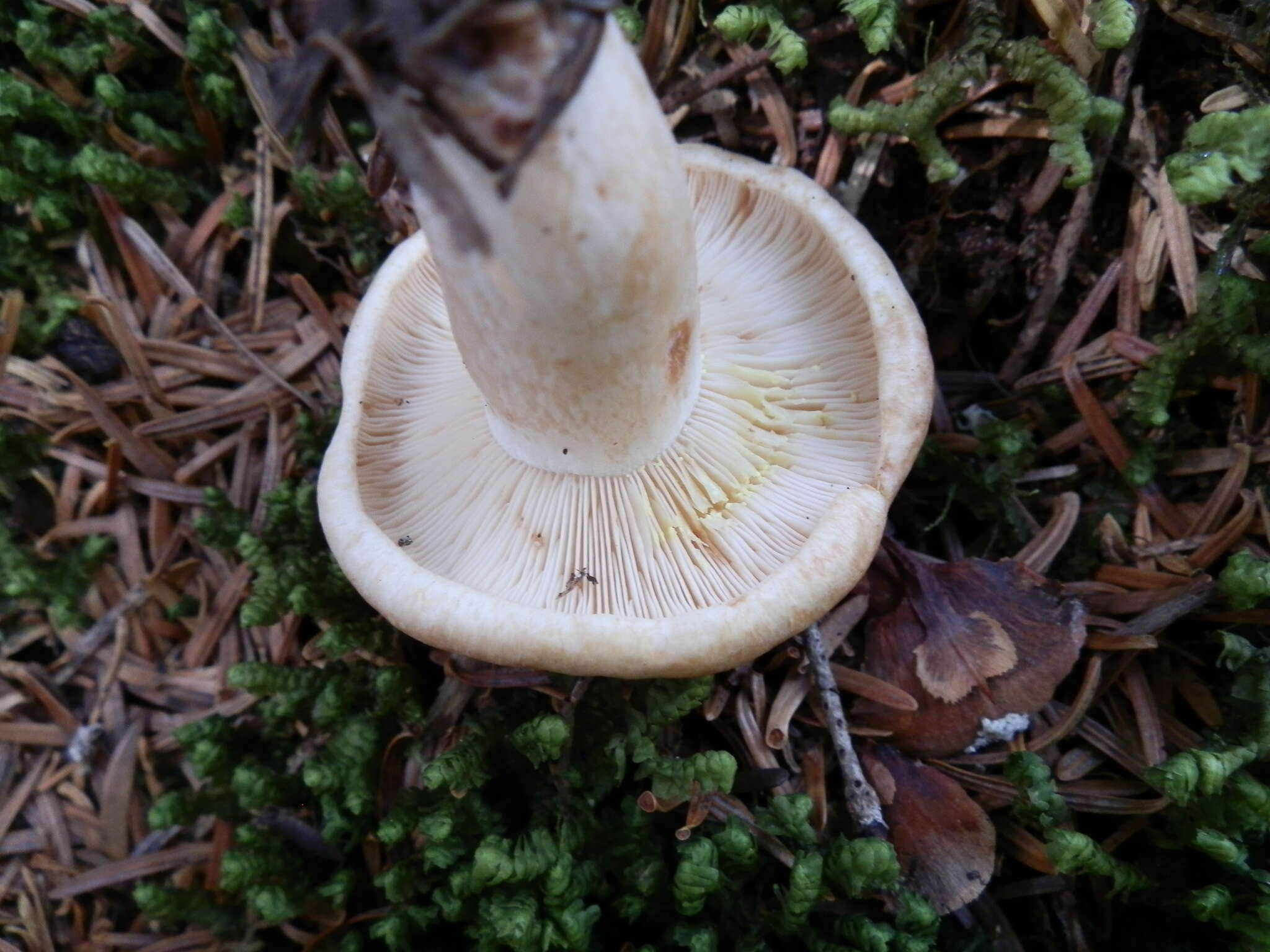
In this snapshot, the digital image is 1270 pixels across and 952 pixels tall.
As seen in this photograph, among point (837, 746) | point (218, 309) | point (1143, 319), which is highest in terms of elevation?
point (218, 309)

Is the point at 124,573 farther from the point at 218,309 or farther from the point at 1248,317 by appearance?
the point at 1248,317

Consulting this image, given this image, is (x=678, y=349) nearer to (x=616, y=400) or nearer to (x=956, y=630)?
(x=616, y=400)

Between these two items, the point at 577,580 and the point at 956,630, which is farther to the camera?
the point at 956,630

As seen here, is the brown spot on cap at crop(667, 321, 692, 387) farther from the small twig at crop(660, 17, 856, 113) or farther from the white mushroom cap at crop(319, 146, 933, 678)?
the small twig at crop(660, 17, 856, 113)

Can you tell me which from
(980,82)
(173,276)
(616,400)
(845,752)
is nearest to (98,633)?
(173,276)

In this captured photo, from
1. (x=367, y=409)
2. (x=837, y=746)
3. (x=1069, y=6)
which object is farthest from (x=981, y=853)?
(x=1069, y=6)
